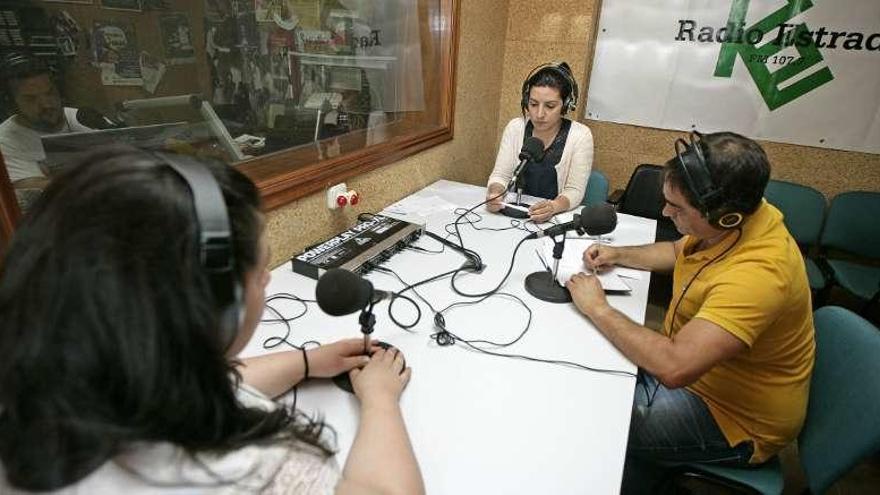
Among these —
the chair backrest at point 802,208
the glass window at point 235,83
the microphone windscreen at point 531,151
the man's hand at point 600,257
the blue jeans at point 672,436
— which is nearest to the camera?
the glass window at point 235,83

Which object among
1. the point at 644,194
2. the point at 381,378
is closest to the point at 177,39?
the point at 381,378

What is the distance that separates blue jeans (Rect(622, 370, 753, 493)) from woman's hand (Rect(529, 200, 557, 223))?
2.65ft

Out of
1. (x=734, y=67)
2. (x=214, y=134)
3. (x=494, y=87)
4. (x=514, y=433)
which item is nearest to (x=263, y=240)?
(x=514, y=433)

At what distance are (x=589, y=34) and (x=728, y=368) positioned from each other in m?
2.09

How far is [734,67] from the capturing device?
8.15ft

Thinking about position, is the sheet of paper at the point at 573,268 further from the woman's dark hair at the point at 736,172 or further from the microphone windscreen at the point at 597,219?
the woman's dark hair at the point at 736,172

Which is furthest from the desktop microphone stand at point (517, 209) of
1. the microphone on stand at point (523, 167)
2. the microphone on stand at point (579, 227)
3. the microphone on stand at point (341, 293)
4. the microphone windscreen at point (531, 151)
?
the microphone on stand at point (341, 293)

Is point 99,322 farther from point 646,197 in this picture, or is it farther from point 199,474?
point 646,197

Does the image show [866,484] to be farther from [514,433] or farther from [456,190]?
[456,190]

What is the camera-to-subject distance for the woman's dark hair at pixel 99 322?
0.41 m

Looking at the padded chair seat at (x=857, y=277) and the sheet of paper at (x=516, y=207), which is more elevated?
the sheet of paper at (x=516, y=207)

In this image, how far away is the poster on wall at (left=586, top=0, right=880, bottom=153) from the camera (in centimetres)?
229

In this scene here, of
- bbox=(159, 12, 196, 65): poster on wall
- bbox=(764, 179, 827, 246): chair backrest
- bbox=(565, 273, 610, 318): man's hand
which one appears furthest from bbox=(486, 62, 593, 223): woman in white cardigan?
bbox=(159, 12, 196, 65): poster on wall

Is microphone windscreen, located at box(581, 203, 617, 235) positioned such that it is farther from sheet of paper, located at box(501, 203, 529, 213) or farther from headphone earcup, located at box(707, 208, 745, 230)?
sheet of paper, located at box(501, 203, 529, 213)
